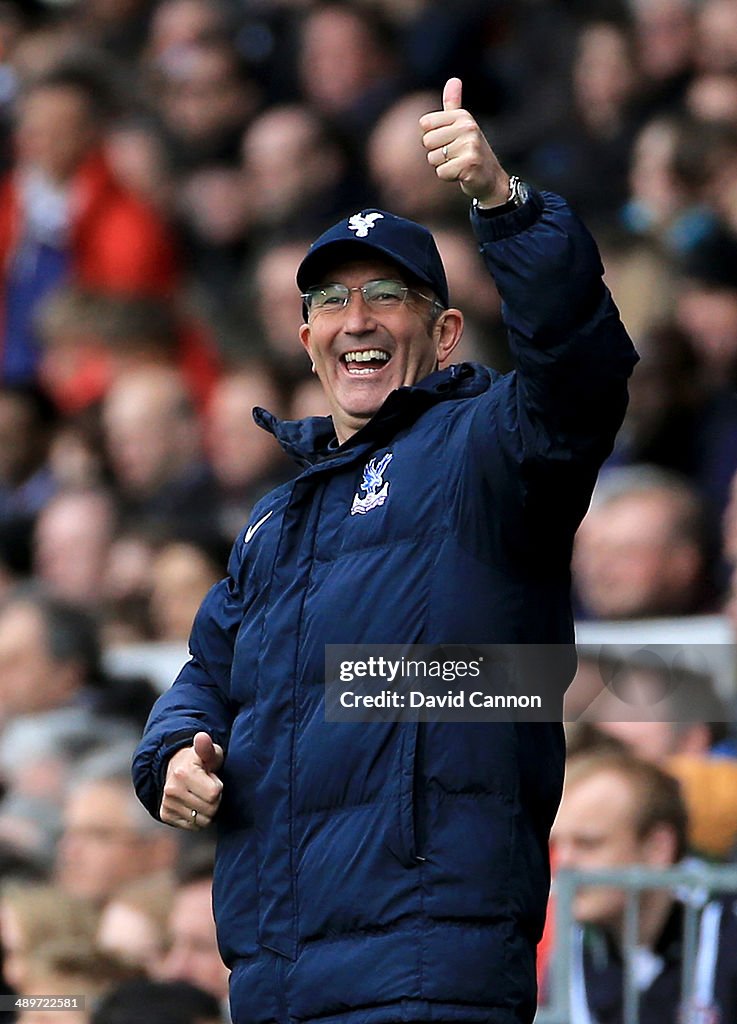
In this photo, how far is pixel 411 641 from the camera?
9.04ft

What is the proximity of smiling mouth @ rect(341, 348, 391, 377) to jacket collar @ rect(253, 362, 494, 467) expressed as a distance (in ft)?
0.24

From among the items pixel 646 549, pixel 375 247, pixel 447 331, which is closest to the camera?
pixel 375 247

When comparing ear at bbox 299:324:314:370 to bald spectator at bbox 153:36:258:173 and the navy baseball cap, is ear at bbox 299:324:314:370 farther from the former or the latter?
bald spectator at bbox 153:36:258:173

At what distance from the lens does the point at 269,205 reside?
8.02 m

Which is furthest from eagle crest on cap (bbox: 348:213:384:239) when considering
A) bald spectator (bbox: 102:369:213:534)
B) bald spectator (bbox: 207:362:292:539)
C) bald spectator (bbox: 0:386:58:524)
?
bald spectator (bbox: 0:386:58:524)

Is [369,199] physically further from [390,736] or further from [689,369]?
[390,736]

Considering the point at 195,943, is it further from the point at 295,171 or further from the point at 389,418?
the point at 295,171

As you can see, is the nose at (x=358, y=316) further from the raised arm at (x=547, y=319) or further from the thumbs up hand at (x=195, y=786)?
the thumbs up hand at (x=195, y=786)

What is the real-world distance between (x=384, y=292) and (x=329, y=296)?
8 cm

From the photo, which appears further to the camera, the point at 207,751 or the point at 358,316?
the point at 358,316

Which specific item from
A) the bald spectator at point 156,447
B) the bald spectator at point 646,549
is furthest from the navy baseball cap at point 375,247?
the bald spectator at point 156,447

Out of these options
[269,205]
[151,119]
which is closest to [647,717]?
[269,205]

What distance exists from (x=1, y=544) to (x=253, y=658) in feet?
16.7

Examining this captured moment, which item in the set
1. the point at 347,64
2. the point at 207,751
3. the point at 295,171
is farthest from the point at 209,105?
the point at 207,751
